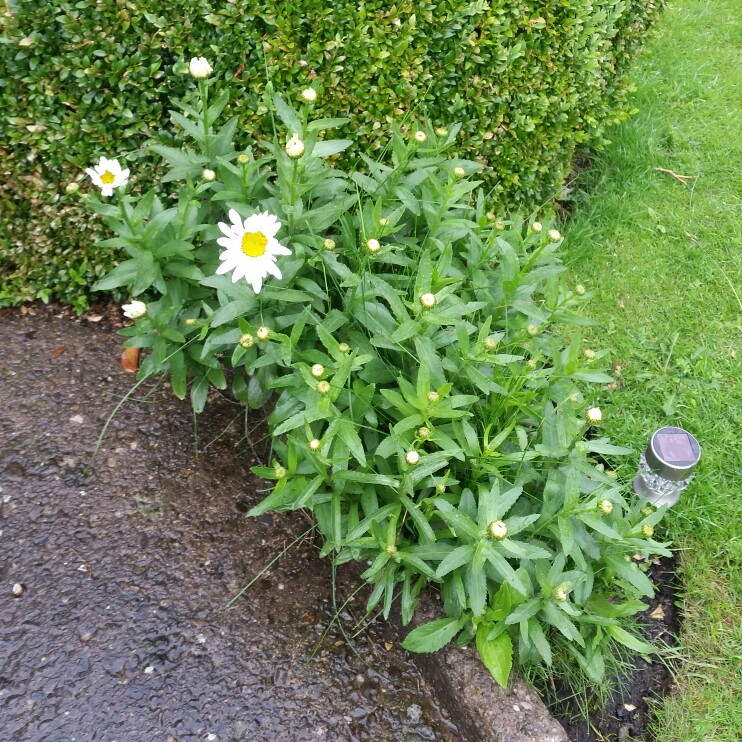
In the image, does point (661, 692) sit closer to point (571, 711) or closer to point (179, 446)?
point (571, 711)

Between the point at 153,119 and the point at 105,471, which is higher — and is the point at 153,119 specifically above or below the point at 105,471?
above

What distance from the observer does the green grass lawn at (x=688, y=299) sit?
7.18ft

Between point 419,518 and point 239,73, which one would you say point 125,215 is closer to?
point 239,73

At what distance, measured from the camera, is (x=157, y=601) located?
1893 mm

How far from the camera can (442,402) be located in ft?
5.72

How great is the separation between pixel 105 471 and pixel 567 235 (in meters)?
2.48

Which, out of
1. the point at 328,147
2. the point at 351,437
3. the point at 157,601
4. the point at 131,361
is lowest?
the point at 157,601

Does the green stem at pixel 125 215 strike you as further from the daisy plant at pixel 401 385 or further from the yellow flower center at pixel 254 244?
the yellow flower center at pixel 254 244

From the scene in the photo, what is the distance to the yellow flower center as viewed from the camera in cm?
169

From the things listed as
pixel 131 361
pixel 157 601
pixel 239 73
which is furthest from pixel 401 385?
pixel 239 73

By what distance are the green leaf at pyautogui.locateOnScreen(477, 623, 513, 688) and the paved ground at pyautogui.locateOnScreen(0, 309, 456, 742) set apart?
279mm

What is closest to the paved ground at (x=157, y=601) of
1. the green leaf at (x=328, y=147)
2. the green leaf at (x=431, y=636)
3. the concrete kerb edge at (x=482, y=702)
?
the concrete kerb edge at (x=482, y=702)

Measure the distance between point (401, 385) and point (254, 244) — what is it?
54cm

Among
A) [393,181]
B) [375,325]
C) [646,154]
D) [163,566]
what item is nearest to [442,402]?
[375,325]
